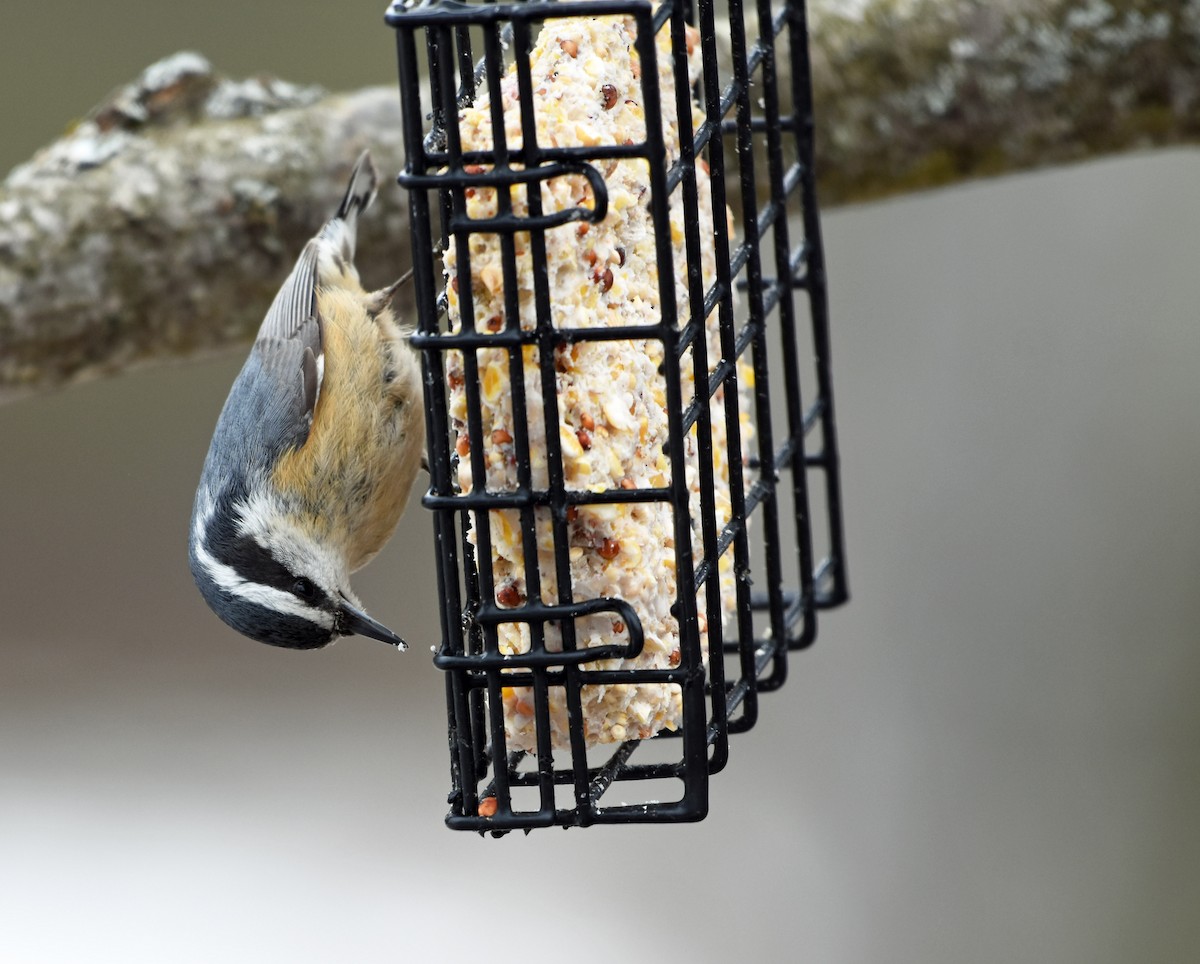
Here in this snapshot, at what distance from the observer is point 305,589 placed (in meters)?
2.95

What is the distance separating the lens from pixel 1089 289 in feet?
15.6

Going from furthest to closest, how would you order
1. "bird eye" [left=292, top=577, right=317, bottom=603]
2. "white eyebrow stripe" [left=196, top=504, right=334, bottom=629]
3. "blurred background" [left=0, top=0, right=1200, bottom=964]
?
"blurred background" [left=0, top=0, right=1200, bottom=964], "bird eye" [left=292, top=577, right=317, bottom=603], "white eyebrow stripe" [left=196, top=504, right=334, bottom=629]

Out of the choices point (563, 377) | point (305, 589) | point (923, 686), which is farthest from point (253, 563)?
point (923, 686)

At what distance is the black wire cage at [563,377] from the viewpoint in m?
1.96

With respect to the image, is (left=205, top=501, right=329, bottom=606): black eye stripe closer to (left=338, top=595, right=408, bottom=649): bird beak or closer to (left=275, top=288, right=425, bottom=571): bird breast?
(left=338, top=595, right=408, bottom=649): bird beak

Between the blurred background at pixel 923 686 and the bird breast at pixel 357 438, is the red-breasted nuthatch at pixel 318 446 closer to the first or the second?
the bird breast at pixel 357 438

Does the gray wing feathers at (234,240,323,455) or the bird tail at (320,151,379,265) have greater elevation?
the bird tail at (320,151,379,265)

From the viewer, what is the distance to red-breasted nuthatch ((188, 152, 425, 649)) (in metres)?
2.96

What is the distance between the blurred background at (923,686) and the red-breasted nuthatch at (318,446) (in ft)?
6.56

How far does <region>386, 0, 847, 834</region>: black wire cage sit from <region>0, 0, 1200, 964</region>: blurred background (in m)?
2.52

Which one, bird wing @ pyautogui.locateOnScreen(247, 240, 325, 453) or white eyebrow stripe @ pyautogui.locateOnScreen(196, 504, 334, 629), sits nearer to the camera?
white eyebrow stripe @ pyautogui.locateOnScreen(196, 504, 334, 629)

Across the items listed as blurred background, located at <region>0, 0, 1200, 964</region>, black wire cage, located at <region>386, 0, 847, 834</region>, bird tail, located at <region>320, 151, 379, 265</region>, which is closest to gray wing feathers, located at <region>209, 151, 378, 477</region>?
bird tail, located at <region>320, 151, 379, 265</region>

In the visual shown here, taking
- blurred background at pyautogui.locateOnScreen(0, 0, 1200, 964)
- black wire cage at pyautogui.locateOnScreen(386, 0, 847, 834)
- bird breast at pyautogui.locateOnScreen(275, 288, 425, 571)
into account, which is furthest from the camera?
blurred background at pyautogui.locateOnScreen(0, 0, 1200, 964)

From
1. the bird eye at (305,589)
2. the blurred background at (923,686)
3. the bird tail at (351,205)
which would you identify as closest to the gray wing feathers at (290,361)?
the bird tail at (351,205)
